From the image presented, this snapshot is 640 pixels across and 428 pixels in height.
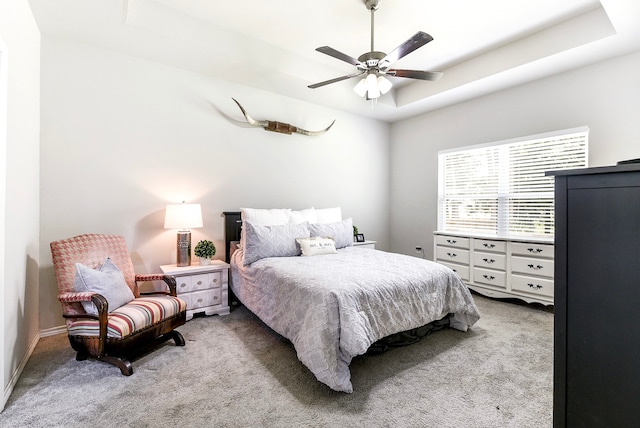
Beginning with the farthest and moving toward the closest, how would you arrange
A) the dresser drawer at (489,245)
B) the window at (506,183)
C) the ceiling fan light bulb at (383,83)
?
the dresser drawer at (489,245) < the window at (506,183) < the ceiling fan light bulb at (383,83)

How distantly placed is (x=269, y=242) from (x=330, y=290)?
52.7 inches

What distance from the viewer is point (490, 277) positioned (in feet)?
12.7

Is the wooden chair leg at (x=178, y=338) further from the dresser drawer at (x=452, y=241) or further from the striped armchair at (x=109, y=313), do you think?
the dresser drawer at (x=452, y=241)

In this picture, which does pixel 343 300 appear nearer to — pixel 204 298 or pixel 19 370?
pixel 204 298

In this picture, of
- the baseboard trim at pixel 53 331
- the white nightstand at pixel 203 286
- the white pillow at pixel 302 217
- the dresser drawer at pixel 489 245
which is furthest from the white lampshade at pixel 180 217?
the dresser drawer at pixel 489 245

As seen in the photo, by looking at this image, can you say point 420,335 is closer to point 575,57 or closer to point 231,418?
point 231,418

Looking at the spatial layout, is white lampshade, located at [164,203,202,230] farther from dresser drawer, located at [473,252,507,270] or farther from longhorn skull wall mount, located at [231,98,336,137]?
dresser drawer, located at [473,252,507,270]

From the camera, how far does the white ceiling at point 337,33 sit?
2736 millimetres

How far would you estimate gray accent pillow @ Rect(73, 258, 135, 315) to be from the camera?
227 cm

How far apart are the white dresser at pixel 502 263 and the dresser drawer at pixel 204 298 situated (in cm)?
318

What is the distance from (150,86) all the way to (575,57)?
468 centimetres

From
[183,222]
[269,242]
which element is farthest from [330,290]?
[183,222]

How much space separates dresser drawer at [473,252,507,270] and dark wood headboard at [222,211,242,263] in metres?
3.20

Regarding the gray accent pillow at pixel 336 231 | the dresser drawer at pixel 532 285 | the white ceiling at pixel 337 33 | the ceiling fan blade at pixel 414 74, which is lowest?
the dresser drawer at pixel 532 285
